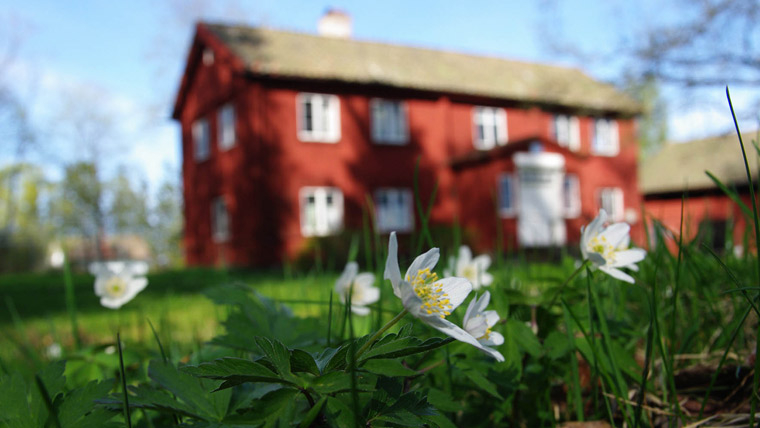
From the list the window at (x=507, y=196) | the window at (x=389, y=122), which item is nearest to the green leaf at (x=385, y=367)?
the window at (x=389, y=122)

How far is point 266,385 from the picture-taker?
2.80 feet

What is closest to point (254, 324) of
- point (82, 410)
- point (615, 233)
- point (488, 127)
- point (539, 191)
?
point (82, 410)

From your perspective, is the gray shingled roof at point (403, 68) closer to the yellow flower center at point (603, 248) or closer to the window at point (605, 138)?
the window at point (605, 138)

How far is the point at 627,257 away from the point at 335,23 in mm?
19897

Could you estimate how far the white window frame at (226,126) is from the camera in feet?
53.7

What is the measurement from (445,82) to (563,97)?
358 centimetres

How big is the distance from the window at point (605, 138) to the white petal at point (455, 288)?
21340 mm

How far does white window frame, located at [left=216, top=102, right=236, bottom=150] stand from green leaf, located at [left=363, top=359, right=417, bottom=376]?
16.2m

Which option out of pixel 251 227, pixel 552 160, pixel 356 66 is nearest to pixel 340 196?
pixel 251 227

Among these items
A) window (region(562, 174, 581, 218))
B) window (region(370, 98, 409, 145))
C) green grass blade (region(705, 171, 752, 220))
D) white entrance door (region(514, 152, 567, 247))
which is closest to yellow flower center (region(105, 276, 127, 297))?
green grass blade (region(705, 171, 752, 220))

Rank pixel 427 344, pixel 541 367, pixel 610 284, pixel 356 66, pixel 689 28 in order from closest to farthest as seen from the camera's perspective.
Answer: pixel 427 344 → pixel 541 367 → pixel 610 284 → pixel 689 28 → pixel 356 66

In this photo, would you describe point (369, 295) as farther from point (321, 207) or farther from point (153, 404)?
point (321, 207)

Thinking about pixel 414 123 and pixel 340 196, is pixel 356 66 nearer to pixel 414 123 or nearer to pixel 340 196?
pixel 414 123

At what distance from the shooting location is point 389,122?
17266mm
